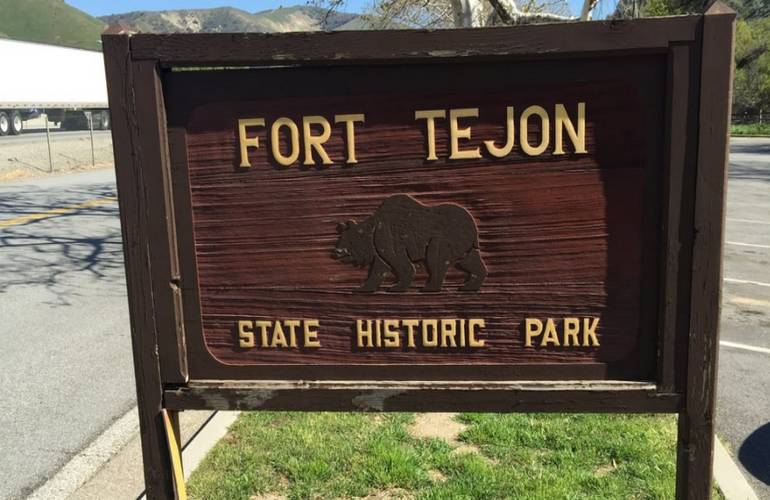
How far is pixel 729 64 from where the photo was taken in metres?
1.54

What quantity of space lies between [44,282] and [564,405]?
715 cm

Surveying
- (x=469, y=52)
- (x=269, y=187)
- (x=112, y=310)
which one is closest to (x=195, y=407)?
(x=269, y=187)

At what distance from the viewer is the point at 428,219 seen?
1702 mm

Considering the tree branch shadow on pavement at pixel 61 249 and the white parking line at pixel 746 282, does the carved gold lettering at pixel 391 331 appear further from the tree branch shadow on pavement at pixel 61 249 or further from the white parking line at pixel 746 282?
the white parking line at pixel 746 282

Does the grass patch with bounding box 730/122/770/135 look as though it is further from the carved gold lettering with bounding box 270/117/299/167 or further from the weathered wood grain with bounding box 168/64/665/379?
the carved gold lettering with bounding box 270/117/299/167

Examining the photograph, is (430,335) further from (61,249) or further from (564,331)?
(61,249)

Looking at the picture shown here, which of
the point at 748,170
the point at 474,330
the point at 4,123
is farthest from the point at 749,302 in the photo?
the point at 4,123

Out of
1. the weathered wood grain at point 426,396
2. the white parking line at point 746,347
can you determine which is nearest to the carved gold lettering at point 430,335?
the weathered wood grain at point 426,396

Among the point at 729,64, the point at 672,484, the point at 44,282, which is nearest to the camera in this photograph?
the point at 729,64

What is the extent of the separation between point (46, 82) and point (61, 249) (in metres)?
26.5

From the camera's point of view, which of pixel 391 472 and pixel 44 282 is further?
pixel 44 282

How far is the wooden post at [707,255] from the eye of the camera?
5.04ft

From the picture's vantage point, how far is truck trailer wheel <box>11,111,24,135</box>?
104ft

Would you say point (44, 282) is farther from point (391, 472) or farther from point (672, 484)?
point (672, 484)
